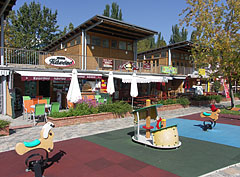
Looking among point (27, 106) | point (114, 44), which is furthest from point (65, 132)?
point (114, 44)

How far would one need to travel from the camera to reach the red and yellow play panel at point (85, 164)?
4.59m

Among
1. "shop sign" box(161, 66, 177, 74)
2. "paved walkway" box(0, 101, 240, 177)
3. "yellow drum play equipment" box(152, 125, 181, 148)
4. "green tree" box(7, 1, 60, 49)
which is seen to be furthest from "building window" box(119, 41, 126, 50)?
"green tree" box(7, 1, 60, 49)

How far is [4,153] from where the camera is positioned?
5902 millimetres

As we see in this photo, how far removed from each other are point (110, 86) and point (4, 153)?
25.1ft

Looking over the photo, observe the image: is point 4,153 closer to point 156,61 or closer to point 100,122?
point 100,122

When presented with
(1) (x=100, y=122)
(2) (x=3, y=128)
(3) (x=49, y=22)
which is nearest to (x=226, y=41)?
(1) (x=100, y=122)

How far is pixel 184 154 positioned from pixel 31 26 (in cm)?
3593

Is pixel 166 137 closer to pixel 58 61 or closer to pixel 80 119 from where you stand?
pixel 80 119

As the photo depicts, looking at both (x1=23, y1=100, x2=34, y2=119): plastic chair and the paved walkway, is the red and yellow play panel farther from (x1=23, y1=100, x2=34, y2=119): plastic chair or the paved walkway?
(x1=23, y1=100, x2=34, y2=119): plastic chair

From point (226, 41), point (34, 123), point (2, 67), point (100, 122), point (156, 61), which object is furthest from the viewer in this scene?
point (156, 61)

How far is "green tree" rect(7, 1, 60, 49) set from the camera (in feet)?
107

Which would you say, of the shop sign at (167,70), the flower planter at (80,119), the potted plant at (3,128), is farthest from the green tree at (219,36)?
the potted plant at (3,128)

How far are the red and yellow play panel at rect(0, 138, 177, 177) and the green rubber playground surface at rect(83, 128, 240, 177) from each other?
0.34 metres

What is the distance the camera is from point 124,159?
215 inches
